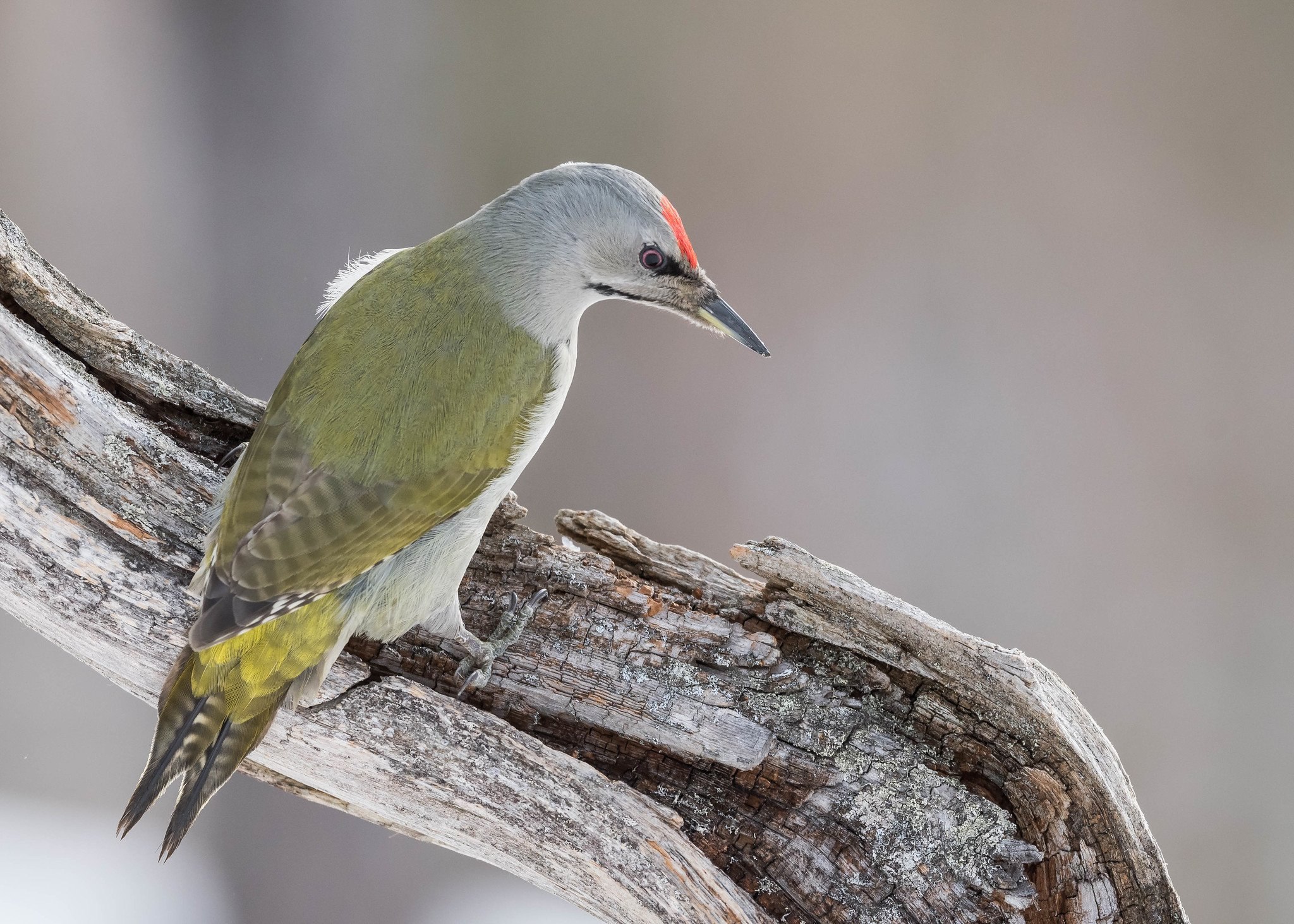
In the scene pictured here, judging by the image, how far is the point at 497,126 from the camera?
3.73 m

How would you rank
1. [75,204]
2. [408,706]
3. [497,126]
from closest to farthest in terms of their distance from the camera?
[408,706] < [75,204] < [497,126]

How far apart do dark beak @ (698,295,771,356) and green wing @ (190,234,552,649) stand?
1.11 feet

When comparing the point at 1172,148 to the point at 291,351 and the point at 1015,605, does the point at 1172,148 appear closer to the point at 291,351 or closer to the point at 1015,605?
the point at 1015,605

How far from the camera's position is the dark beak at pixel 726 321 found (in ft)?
6.83

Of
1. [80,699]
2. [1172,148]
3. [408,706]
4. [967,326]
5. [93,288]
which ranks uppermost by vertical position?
[1172,148]

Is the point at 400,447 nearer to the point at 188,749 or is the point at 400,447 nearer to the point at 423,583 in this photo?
the point at 423,583

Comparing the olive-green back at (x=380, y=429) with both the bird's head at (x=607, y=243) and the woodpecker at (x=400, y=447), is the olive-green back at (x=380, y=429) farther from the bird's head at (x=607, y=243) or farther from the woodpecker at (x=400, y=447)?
the bird's head at (x=607, y=243)

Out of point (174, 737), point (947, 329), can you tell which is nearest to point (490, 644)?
point (174, 737)

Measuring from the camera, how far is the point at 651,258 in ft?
6.57

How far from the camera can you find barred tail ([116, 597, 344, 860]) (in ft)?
5.39

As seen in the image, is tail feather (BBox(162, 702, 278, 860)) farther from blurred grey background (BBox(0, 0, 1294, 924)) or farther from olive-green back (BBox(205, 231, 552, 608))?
blurred grey background (BBox(0, 0, 1294, 924))

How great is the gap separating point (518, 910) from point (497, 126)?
2754mm

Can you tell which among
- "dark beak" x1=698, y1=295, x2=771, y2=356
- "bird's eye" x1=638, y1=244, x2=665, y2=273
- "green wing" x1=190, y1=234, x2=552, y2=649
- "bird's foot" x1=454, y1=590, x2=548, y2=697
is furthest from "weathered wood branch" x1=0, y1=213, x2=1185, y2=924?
"bird's eye" x1=638, y1=244, x2=665, y2=273

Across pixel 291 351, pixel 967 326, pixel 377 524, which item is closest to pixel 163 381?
pixel 377 524
